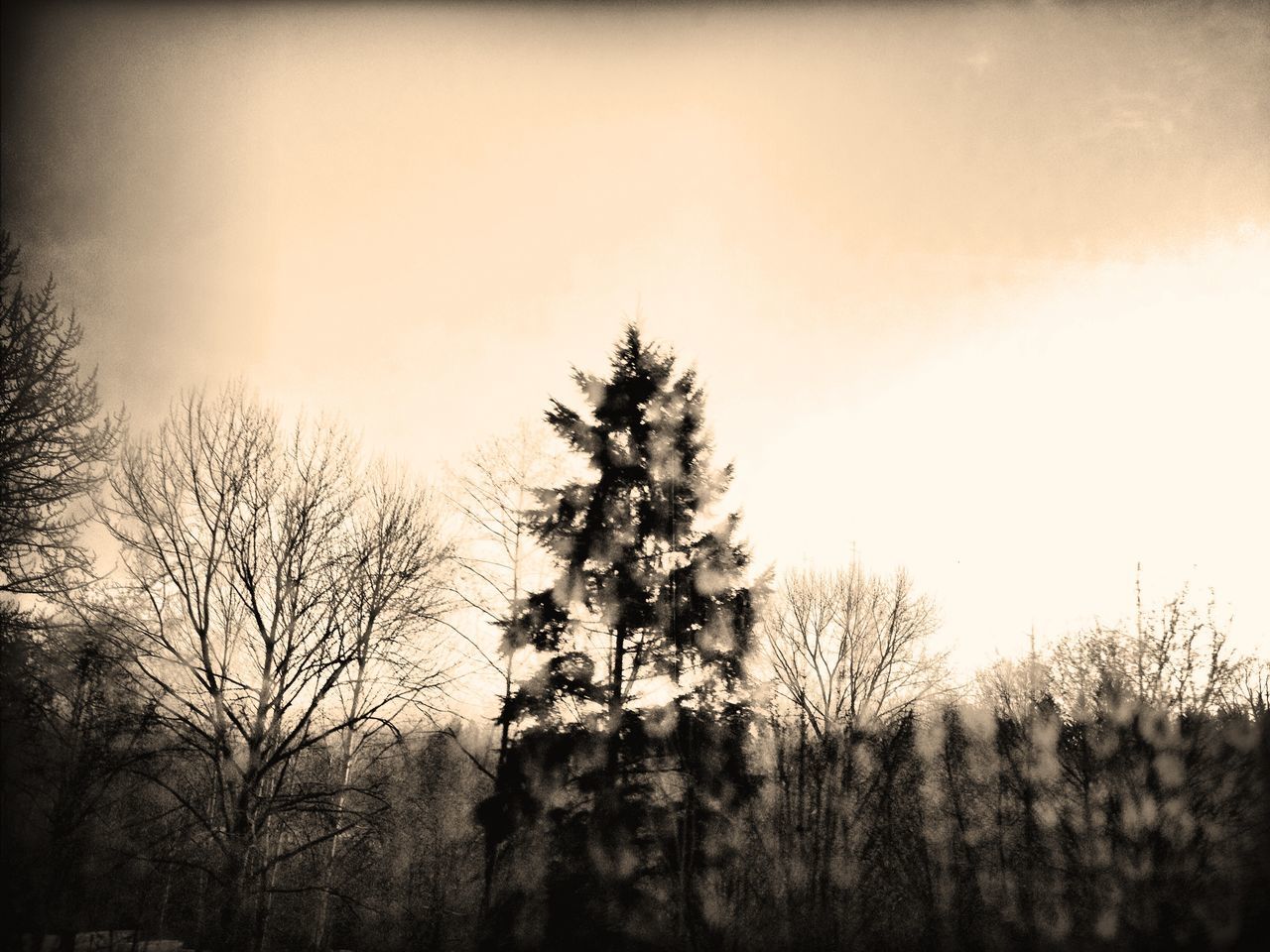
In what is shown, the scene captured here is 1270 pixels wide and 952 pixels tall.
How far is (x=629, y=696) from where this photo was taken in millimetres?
14195

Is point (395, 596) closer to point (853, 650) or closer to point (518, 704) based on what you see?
point (518, 704)

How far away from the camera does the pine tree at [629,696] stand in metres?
12.6

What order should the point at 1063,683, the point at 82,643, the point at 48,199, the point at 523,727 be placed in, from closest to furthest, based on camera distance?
the point at 48,199, the point at 82,643, the point at 523,727, the point at 1063,683

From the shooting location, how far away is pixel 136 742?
14805 millimetres

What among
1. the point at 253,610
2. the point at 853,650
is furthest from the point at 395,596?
the point at 853,650

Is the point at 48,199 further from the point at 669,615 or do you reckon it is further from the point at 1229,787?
the point at 1229,787

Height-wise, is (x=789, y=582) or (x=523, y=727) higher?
(x=789, y=582)

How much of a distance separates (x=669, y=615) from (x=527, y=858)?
5355mm

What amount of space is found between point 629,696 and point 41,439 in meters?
12.0

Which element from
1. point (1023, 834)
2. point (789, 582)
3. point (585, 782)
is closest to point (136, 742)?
point (585, 782)

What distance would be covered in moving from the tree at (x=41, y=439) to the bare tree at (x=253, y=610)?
1.14 meters

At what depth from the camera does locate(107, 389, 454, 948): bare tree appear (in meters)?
13.8

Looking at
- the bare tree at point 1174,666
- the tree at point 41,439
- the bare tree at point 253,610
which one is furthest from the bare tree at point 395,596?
the bare tree at point 1174,666

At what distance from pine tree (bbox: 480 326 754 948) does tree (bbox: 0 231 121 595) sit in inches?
339
